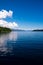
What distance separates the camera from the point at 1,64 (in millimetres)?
18797

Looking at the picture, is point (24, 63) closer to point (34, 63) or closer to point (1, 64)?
point (34, 63)

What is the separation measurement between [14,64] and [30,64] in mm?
2533

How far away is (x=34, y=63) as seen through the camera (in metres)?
19.2

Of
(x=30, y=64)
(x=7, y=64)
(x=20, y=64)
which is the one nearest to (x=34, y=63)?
Result: (x=30, y=64)

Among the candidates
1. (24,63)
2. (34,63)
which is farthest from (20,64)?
(34,63)

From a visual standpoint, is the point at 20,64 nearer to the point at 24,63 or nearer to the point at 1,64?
the point at 24,63

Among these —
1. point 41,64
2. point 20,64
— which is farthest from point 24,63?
point 41,64

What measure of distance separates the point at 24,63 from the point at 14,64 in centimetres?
175

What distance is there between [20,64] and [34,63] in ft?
7.53

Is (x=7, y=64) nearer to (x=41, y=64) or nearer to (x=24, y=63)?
(x=24, y=63)

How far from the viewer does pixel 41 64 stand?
1864 cm

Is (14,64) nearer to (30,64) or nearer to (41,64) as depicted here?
(30,64)

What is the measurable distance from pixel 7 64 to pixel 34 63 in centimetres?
433

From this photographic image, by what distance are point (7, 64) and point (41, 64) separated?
5349mm
